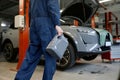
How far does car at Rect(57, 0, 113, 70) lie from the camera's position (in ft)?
13.2

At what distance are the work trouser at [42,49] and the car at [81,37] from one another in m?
1.83

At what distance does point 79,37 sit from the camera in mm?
4043

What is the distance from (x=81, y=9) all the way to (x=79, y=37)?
1289 millimetres

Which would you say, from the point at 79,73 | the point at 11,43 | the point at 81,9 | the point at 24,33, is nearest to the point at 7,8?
the point at 11,43

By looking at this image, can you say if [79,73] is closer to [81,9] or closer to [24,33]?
[24,33]

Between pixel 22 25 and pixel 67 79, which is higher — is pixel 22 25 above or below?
above

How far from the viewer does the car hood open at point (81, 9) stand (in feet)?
15.4

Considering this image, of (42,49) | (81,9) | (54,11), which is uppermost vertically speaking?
(81,9)

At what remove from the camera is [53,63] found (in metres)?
2.19

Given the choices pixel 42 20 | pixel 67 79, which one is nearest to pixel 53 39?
pixel 42 20

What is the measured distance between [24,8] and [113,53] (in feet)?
9.67

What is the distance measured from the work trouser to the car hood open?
2.69 m

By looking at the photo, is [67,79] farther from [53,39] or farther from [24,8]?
[24,8]

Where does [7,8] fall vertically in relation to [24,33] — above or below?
above
